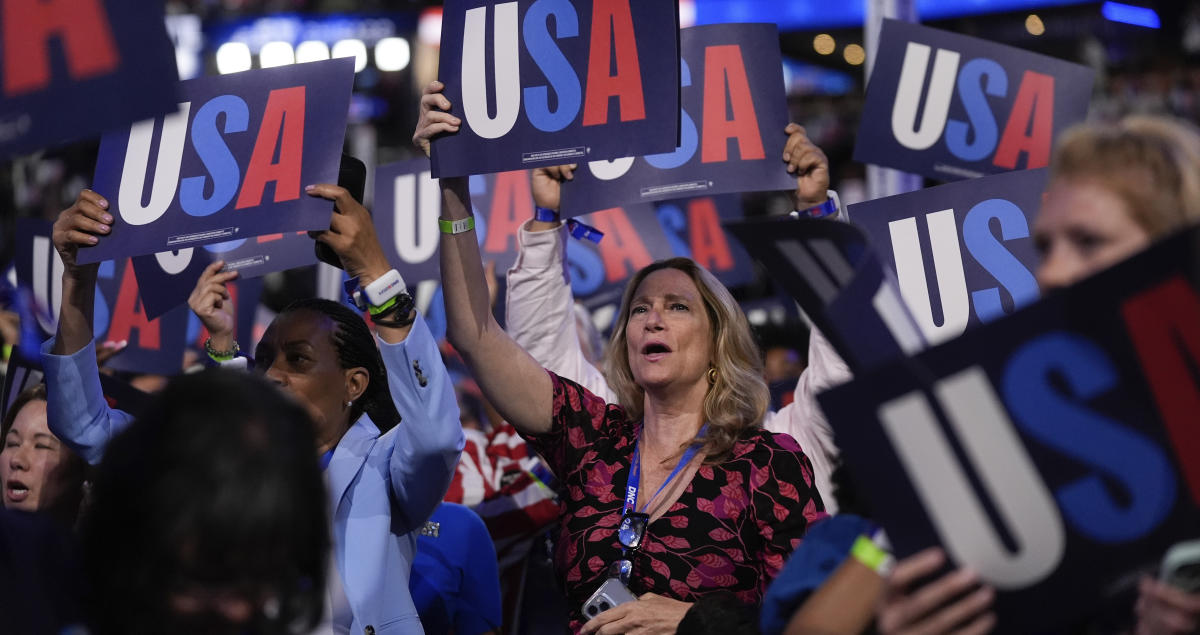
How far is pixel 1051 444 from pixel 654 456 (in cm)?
153

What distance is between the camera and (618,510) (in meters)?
2.85

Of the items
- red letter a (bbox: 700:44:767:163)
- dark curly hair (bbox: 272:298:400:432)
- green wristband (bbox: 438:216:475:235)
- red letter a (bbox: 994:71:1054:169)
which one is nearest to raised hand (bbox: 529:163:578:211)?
red letter a (bbox: 700:44:767:163)

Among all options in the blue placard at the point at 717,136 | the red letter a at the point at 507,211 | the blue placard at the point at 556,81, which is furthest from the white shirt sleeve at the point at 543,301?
the red letter a at the point at 507,211

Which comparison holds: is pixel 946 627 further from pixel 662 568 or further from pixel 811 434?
pixel 811 434

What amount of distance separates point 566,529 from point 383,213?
222 centimetres

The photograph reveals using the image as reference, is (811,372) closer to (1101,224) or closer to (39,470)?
(1101,224)

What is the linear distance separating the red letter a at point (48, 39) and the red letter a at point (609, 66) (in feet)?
3.75

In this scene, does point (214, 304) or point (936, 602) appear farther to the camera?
point (214, 304)

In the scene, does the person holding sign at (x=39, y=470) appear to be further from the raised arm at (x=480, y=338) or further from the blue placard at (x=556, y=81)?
the blue placard at (x=556, y=81)

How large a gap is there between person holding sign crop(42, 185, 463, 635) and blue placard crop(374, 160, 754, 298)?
1454mm

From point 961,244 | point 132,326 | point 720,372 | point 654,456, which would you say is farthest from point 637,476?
point 132,326

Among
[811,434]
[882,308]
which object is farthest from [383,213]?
[882,308]

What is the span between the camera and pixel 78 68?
2.22 metres

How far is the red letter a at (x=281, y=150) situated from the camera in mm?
2924
